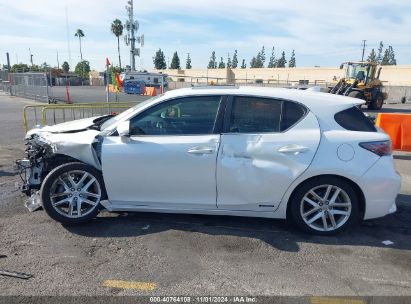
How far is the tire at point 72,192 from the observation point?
4.30 meters

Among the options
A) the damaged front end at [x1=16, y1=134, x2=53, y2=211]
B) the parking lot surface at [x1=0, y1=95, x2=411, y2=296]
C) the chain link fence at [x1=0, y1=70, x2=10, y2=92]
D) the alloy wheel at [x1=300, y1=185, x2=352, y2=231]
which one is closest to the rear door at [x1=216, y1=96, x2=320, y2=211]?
the alloy wheel at [x1=300, y1=185, x2=352, y2=231]

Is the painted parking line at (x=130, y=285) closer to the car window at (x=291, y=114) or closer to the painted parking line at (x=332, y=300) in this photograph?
the painted parking line at (x=332, y=300)

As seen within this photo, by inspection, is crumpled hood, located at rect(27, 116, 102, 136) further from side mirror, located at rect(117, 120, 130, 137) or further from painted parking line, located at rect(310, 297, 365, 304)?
painted parking line, located at rect(310, 297, 365, 304)

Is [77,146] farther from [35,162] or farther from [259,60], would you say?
[259,60]

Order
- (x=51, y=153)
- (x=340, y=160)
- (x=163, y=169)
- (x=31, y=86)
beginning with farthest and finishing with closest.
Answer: (x=31, y=86)
(x=51, y=153)
(x=163, y=169)
(x=340, y=160)

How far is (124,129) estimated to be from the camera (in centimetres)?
416

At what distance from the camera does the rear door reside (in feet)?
13.3

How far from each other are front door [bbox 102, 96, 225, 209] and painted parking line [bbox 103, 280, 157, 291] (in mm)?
1149

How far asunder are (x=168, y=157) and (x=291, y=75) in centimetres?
7013

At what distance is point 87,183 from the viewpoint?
438cm

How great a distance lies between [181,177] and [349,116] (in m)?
2.03

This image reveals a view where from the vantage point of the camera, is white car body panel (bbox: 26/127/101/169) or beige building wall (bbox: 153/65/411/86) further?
beige building wall (bbox: 153/65/411/86)

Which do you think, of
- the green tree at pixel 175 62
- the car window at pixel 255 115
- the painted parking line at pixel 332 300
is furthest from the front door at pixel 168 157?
the green tree at pixel 175 62

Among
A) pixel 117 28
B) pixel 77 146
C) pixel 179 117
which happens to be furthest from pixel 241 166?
pixel 117 28
